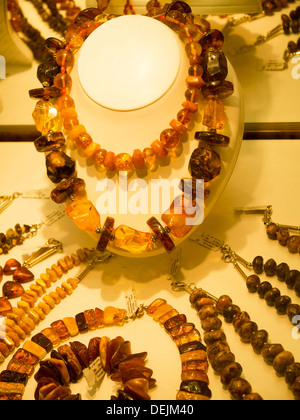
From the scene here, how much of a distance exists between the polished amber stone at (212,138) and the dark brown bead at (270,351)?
1.14 feet

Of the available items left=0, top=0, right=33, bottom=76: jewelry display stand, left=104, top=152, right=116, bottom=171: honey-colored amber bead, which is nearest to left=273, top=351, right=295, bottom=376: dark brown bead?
left=104, top=152, right=116, bottom=171: honey-colored amber bead

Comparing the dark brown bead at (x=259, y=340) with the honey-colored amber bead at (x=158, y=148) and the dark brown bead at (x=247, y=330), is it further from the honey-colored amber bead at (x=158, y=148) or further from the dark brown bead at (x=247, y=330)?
the honey-colored amber bead at (x=158, y=148)

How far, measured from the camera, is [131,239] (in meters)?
0.88

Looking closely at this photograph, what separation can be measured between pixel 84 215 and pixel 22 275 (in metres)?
0.22

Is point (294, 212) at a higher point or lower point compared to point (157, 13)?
lower

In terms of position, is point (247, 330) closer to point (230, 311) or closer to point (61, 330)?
point (230, 311)

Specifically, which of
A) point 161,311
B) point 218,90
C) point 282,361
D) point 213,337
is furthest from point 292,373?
point 218,90

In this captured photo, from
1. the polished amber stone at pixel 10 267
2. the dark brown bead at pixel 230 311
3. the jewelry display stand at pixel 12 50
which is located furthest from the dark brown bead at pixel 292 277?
the jewelry display stand at pixel 12 50

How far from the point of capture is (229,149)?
0.91 metres

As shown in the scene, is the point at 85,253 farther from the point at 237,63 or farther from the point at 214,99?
the point at 237,63
